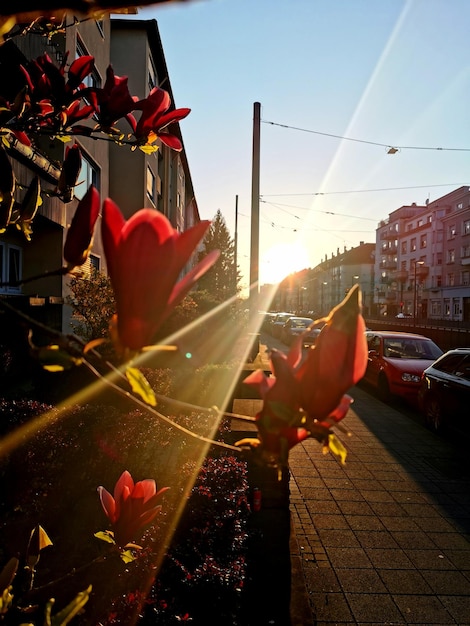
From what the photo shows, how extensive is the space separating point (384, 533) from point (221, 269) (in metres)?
36.0

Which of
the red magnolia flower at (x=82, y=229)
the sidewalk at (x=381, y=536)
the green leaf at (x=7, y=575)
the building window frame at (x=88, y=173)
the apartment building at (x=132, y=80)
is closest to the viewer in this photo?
the red magnolia flower at (x=82, y=229)

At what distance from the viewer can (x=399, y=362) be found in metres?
11.4

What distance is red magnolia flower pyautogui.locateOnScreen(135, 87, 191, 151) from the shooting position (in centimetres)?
156

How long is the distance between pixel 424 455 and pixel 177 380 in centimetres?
413

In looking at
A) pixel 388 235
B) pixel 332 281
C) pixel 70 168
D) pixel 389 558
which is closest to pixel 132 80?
pixel 389 558

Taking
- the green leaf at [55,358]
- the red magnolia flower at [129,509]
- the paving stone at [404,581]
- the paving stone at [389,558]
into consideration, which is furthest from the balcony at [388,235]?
the green leaf at [55,358]

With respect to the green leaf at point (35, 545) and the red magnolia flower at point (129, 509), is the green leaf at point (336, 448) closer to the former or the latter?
the red magnolia flower at point (129, 509)

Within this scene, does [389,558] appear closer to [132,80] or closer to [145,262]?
[145,262]

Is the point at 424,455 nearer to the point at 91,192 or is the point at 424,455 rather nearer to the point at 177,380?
the point at 177,380

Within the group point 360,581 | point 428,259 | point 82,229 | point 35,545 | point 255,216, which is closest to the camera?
point 82,229

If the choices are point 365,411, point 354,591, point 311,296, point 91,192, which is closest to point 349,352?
point 91,192

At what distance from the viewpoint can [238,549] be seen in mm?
3424

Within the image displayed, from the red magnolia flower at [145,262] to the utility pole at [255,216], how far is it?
1437 centimetres

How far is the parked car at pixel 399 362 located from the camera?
11.0 m
